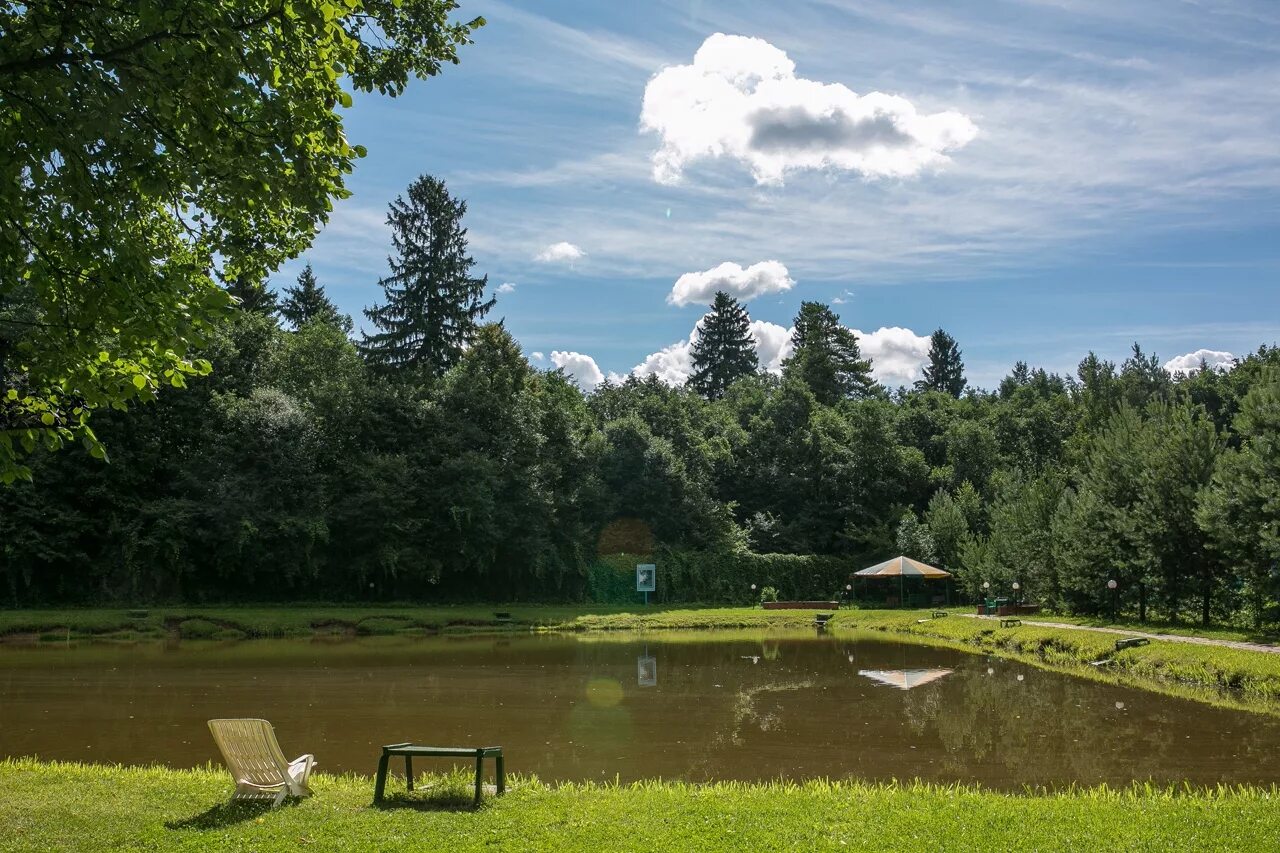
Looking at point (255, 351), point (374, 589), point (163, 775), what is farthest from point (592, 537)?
point (163, 775)

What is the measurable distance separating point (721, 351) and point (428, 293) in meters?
41.6

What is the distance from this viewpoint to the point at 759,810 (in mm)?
7355

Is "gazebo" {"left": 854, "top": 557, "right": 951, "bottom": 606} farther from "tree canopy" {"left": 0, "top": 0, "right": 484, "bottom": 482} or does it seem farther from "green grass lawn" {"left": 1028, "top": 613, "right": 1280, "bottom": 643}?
"tree canopy" {"left": 0, "top": 0, "right": 484, "bottom": 482}

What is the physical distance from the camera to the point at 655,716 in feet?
46.0

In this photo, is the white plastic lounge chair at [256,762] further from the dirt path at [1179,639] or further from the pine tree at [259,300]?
the pine tree at [259,300]

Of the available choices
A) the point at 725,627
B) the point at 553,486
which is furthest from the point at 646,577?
the point at 725,627

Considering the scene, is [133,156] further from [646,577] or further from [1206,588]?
[646,577]

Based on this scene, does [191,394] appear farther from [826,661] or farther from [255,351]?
[826,661]

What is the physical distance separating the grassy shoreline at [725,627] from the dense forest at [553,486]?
3.22m

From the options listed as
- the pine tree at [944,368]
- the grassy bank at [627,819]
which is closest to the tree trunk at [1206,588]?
the grassy bank at [627,819]

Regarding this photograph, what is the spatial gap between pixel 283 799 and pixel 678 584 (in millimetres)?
37658

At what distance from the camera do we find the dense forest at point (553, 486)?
2708 centimetres

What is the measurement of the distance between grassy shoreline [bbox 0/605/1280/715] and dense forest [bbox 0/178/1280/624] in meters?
3.22

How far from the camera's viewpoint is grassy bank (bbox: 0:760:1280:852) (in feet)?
21.2
